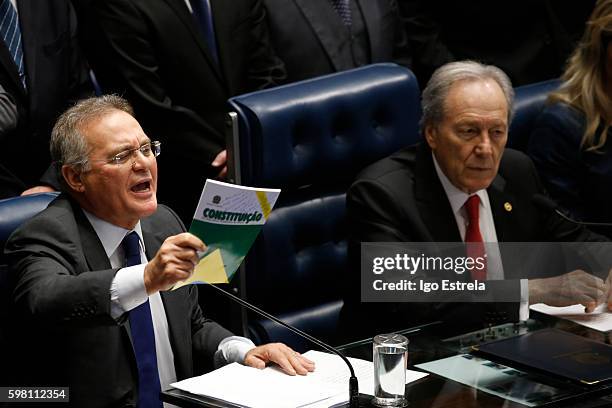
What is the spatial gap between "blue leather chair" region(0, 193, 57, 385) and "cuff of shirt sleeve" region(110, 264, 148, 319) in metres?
0.39

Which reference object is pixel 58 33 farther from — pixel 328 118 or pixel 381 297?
pixel 381 297

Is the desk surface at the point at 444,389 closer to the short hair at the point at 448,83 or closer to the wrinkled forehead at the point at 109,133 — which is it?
the wrinkled forehead at the point at 109,133

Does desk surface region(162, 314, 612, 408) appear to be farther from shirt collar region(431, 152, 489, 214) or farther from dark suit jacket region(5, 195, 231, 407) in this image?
shirt collar region(431, 152, 489, 214)

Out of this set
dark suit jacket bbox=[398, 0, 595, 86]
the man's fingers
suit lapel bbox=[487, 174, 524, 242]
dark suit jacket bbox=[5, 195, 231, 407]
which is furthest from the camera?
dark suit jacket bbox=[398, 0, 595, 86]

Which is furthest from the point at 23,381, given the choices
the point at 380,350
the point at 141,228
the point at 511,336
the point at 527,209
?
the point at 527,209

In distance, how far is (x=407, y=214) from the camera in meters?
3.40

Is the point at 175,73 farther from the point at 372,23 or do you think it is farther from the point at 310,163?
the point at 372,23

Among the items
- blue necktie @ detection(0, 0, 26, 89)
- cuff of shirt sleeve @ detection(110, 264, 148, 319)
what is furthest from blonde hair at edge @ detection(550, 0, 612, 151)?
cuff of shirt sleeve @ detection(110, 264, 148, 319)

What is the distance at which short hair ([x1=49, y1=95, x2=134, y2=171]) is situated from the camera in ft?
9.11

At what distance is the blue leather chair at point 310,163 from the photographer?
3.50m

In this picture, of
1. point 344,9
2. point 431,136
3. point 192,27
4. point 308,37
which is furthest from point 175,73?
point 431,136

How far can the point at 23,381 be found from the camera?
2742 millimetres

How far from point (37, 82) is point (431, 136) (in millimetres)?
1289

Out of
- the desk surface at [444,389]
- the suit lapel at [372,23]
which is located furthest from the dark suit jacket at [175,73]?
the desk surface at [444,389]
